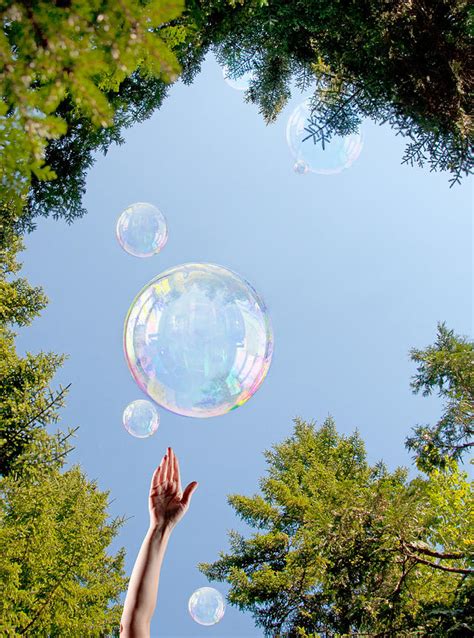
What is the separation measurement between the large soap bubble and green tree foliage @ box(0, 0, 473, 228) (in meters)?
1.86

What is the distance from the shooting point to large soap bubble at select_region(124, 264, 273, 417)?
4.45m

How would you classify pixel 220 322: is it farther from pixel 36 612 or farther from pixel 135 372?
pixel 36 612

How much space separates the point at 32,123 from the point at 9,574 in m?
7.78

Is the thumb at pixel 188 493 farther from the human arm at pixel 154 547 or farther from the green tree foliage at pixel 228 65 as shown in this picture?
the green tree foliage at pixel 228 65

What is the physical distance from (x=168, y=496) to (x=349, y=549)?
4815 mm

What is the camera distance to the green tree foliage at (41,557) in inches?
287

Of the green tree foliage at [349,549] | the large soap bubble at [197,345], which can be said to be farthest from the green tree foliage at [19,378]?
the green tree foliage at [349,549]

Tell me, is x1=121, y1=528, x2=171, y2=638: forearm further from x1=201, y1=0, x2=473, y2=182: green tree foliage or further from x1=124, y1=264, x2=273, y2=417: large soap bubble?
x1=201, y1=0, x2=473, y2=182: green tree foliage

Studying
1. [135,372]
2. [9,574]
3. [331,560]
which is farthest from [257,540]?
[135,372]

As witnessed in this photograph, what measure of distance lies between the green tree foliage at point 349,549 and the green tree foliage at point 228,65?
595 cm

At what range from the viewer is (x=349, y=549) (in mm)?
6340

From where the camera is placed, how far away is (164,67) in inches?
86.2

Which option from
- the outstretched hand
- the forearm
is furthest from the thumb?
the forearm

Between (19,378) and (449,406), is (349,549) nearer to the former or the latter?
(449,406)
